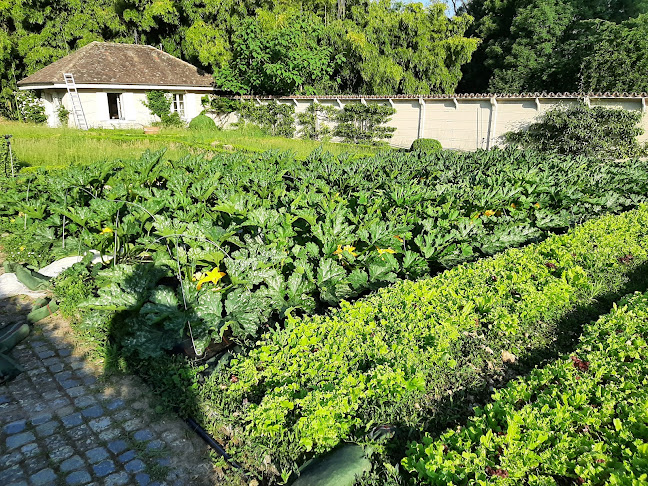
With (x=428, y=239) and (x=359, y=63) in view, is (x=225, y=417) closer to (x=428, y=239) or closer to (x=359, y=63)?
(x=428, y=239)

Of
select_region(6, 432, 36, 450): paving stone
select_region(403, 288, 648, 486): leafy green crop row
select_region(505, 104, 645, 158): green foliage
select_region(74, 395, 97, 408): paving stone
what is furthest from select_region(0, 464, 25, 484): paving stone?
select_region(505, 104, 645, 158): green foliage

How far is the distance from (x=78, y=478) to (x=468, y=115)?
22.0m

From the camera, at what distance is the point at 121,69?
→ 2680 centimetres

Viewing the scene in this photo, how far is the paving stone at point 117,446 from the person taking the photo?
10.4 ft

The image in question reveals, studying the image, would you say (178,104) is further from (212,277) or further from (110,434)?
(110,434)

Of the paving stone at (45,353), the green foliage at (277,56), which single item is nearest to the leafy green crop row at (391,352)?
the paving stone at (45,353)

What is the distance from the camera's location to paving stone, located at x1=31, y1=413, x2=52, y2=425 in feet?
11.2

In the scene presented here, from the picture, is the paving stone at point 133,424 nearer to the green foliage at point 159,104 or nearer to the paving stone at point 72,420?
the paving stone at point 72,420

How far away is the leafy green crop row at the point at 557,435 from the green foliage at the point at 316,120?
956 inches

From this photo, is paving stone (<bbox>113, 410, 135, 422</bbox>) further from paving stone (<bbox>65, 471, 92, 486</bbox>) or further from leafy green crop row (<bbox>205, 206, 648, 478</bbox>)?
leafy green crop row (<bbox>205, 206, 648, 478</bbox>)

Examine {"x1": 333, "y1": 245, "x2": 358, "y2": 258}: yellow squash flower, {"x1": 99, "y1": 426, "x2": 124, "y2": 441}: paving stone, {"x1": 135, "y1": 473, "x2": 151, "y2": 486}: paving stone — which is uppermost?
{"x1": 333, "y1": 245, "x2": 358, "y2": 258}: yellow squash flower

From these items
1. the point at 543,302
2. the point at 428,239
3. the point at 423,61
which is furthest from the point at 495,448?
the point at 423,61

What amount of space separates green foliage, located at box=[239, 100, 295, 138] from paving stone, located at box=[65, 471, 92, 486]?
25.5 metres

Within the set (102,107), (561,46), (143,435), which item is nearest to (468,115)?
(561,46)
